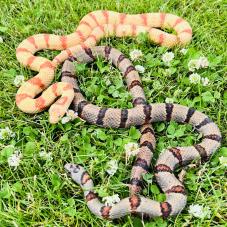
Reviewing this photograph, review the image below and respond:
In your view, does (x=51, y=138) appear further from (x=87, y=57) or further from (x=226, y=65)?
(x=226, y=65)

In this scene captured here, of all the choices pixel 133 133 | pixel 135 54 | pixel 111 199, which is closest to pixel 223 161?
pixel 133 133

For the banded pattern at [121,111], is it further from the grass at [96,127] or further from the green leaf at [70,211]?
the green leaf at [70,211]

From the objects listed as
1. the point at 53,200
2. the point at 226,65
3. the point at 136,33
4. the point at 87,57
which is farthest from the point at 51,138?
the point at 226,65

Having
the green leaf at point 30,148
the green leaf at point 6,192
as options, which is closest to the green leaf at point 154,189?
the green leaf at point 30,148

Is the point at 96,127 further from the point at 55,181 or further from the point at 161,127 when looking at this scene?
the point at 55,181

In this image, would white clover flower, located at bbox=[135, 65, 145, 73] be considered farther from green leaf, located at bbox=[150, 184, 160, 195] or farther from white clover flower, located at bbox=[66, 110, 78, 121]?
green leaf, located at bbox=[150, 184, 160, 195]
